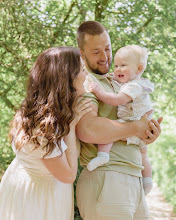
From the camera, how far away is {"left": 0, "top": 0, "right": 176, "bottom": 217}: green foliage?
195 inches

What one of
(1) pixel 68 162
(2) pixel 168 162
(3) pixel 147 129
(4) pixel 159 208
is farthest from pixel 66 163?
(2) pixel 168 162

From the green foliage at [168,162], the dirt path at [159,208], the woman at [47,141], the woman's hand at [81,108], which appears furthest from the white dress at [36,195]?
the green foliage at [168,162]

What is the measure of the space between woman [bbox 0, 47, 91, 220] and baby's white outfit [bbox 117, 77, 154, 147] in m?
0.30

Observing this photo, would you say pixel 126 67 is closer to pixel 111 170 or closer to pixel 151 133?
pixel 151 133

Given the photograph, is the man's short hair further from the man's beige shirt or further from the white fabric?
the white fabric

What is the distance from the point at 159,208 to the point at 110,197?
6.76 m

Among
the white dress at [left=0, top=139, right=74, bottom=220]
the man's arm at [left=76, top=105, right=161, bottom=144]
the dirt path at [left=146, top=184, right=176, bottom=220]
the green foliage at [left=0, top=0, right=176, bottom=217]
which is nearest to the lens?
the white dress at [left=0, top=139, right=74, bottom=220]

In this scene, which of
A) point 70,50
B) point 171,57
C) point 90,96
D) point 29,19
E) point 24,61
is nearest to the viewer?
point 70,50

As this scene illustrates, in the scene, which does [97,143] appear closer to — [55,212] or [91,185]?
[91,185]

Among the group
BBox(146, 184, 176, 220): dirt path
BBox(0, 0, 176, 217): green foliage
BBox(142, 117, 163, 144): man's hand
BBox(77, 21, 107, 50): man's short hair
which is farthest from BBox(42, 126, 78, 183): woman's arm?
BBox(146, 184, 176, 220): dirt path

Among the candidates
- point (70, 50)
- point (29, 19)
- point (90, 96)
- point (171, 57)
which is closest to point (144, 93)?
point (90, 96)

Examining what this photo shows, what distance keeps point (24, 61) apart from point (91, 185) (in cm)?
313

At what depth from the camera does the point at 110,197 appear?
8.16ft

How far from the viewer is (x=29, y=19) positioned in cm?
498
